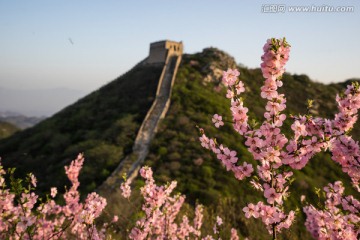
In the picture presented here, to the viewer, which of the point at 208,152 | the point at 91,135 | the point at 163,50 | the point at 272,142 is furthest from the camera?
the point at 163,50

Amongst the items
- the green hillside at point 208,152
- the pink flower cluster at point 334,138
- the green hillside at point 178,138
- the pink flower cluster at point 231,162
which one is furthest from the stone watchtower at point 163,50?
the pink flower cluster at point 231,162

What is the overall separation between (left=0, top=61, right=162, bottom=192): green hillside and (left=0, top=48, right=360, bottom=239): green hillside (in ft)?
0.35

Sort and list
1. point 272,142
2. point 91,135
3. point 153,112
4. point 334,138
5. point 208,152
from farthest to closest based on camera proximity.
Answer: point 153,112, point 91,135, point 208,152, point 334,138, point 272,142

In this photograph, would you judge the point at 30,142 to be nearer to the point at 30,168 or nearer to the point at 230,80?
the point at 30,168

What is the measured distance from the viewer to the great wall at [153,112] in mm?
29688

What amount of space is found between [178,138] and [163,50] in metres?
21.9

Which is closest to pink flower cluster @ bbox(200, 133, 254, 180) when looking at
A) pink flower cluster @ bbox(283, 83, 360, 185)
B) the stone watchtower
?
pink flower cluster @ bbox(283, 83, 360, 185)

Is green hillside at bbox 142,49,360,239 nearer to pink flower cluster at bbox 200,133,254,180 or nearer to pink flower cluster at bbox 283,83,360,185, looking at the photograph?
pink flower cluster at bbox 283,83,360,185

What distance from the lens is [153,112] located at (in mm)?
41000

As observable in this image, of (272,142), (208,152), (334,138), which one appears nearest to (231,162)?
(272,142)

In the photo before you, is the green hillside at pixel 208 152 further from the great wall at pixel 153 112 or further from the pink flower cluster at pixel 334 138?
the pink flower cluster at pixel 334 138

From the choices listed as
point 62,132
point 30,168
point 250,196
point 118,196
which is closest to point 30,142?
point 62,132

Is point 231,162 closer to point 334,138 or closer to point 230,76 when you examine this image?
point 230,76

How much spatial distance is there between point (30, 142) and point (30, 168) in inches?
356
